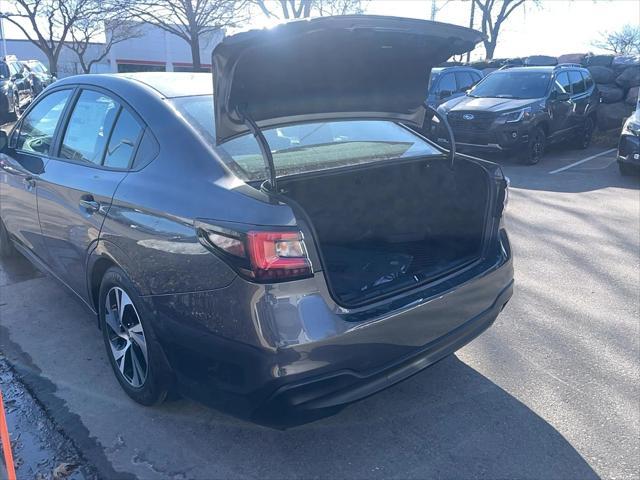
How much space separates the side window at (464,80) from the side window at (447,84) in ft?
0.67

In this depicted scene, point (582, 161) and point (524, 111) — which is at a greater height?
point (524, 111)

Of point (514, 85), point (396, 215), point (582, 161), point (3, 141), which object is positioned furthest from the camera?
point (514, 85)

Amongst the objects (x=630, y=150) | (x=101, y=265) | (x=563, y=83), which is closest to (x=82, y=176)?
(x=101, y=265)

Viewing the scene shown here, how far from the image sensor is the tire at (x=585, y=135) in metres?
12.2

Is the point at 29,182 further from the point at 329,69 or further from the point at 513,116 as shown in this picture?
the point at 513,116

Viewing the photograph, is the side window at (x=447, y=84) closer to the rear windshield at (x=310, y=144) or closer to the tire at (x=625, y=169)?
the tire at (x=625, y=169)

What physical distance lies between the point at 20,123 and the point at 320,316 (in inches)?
134

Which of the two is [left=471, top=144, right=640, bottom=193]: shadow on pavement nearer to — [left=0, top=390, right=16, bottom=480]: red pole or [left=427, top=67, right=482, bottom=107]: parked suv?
[left=427, top=67, right=482, bottom=107]: parked suv

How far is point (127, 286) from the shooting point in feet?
9.34

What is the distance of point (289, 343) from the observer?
227 cm

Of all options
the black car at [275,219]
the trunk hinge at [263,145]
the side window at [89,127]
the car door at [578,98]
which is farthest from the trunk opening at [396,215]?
the car door at [578,98]

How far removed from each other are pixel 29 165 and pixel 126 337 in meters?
1.69

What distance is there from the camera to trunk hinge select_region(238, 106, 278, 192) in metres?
2.49

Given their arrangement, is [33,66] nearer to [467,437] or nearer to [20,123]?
[20,123]
